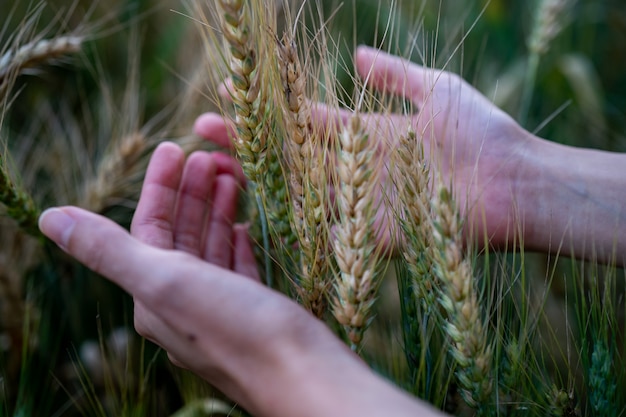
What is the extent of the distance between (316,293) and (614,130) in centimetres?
125

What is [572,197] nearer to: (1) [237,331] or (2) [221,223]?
(2) [221,223]

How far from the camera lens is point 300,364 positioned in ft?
1.90

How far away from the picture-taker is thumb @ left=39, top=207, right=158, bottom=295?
64 centimetres

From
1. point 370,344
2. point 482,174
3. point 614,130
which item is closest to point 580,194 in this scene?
point 482,174

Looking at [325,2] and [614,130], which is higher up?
[325,2]

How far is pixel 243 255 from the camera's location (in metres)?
1.10

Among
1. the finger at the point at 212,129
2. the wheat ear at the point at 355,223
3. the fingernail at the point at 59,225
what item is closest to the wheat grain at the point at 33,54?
the finger at the point at 212,129

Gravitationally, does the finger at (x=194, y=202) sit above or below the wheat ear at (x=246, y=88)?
below

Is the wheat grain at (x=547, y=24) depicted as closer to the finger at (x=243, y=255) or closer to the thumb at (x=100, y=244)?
the finger at (x=243, y=255)

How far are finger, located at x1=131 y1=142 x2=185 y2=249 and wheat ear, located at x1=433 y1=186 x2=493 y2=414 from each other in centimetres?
44

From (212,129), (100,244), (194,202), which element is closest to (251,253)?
(194,202)

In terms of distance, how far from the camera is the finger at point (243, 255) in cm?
108

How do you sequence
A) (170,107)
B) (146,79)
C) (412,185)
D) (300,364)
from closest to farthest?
(300,364) < (412,185) < (170,107) < (146,79)

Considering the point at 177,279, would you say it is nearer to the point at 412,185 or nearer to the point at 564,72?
the point at 412,185
